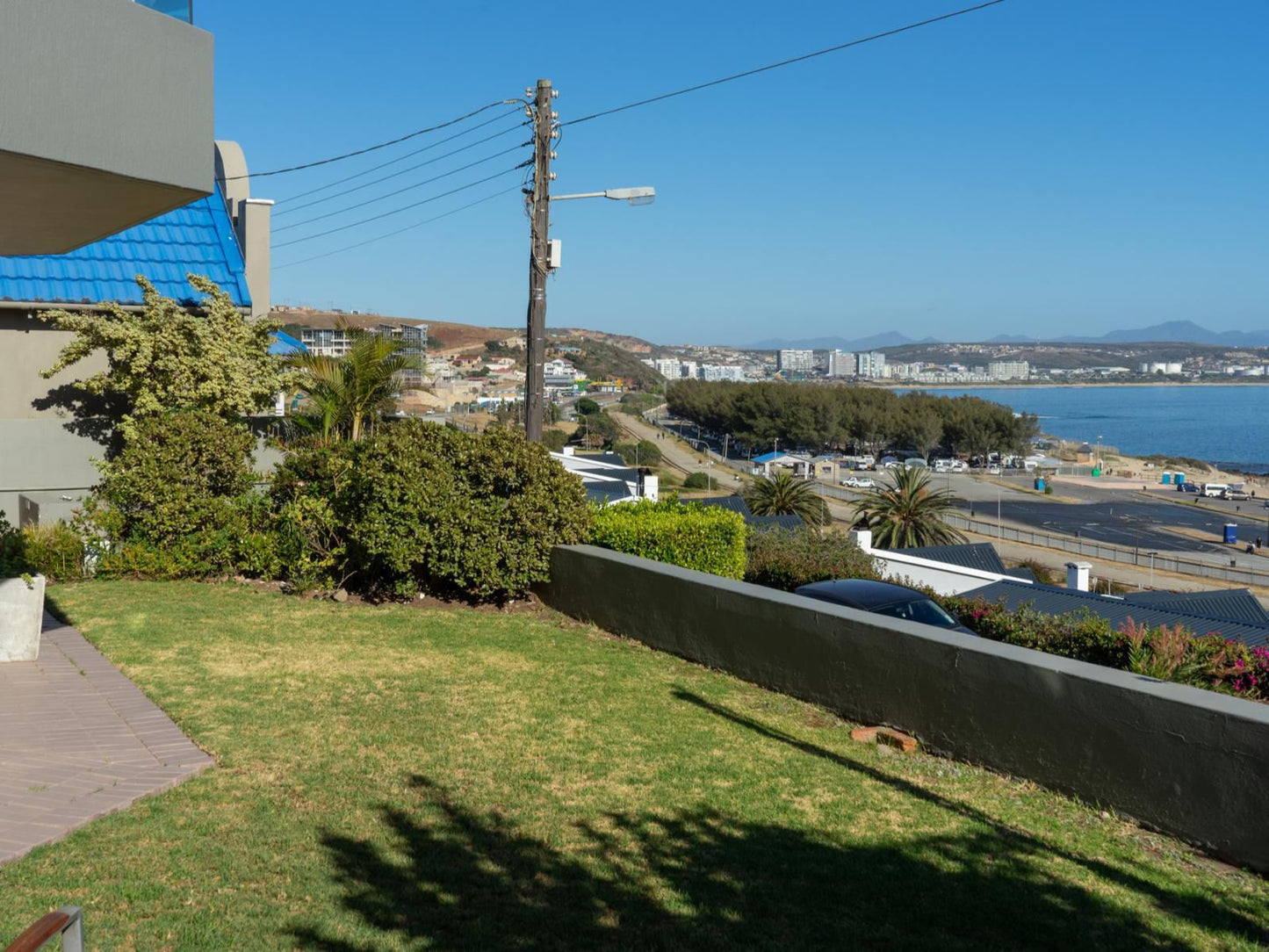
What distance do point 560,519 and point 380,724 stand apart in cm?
500

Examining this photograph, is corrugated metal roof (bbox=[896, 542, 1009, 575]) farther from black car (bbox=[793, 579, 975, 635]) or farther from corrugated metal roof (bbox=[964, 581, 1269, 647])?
black car (bbox=[793, 579, 975, 635])

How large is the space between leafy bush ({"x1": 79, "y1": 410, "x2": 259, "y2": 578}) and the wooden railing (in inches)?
426

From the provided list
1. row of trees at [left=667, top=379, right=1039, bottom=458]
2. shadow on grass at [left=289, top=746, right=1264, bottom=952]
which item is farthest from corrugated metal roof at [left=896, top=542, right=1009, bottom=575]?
row of trees at [left=667, top=379, right=1039, bottom=458]

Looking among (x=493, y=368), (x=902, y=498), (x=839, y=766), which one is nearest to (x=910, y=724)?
(x=839, y=766)

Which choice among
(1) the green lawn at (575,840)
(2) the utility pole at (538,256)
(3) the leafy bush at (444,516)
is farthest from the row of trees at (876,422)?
(1) the green lawn at (575,840)

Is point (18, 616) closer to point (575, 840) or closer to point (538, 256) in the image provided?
point (575, 840)

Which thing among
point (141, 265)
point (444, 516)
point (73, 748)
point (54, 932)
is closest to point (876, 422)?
point (141, 265)

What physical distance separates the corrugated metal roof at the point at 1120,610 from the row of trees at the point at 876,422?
11436 cm

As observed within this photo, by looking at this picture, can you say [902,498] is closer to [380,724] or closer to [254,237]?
[254,237]

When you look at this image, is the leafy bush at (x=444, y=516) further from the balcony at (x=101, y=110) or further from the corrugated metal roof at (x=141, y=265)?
the corrugated metal roof at (x=141, y=265)

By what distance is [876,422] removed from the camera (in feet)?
445

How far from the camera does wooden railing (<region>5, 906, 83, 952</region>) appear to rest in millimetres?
2355

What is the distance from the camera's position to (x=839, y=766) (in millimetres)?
7133

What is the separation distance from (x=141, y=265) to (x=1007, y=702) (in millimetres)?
15026
